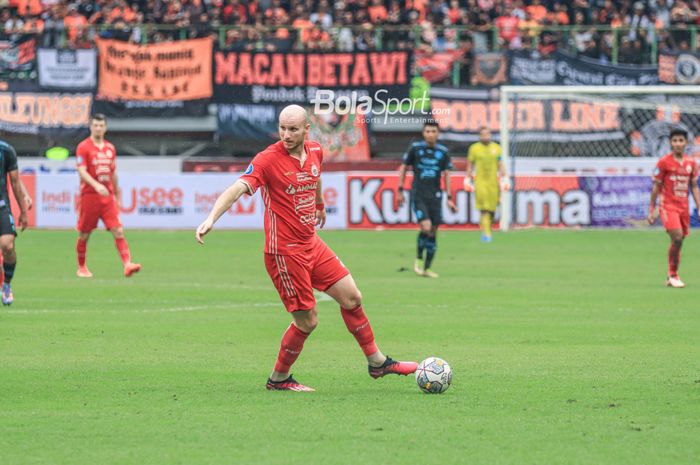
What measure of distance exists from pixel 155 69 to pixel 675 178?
802 inches

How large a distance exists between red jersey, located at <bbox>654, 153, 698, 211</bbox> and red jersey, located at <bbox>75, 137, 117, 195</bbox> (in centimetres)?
782

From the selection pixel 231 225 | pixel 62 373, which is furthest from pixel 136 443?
pixel 231 225

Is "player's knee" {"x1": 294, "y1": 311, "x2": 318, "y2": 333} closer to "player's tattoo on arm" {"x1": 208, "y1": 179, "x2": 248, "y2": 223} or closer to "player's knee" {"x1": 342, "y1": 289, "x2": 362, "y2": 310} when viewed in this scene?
"player's knee" {"x1": 342, "y1": 289, "x2": 362, "y2": 310}

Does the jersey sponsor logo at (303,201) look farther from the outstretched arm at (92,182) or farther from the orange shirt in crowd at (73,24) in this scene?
the orange shirt in crowd at (73,24)

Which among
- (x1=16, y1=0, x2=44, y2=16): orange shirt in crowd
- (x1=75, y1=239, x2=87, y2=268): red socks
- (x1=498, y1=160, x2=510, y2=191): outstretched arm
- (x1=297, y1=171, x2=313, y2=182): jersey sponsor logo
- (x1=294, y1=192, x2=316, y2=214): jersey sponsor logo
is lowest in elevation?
(x1=498, y1=160, x2=510, y2=191): outstretched arm

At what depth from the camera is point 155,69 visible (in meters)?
34.8

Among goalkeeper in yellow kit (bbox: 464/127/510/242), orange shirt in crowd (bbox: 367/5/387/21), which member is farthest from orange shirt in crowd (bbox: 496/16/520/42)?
goalkeeper in yellow kit (bbox: 464/127/510/242)

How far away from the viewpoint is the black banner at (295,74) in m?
33.8

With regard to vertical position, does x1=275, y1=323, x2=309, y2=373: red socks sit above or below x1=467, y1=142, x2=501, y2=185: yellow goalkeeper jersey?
above

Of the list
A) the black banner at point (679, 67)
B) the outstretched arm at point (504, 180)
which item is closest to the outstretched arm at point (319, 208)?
the outstretched arm at point (504, 180)

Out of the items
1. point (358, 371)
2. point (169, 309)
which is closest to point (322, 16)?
point (169, 309)

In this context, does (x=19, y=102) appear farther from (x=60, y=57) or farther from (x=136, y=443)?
(x=136, y=443)

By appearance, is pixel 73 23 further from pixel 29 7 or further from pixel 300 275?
pixel 300 275

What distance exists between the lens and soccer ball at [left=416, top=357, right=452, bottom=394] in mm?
8648
